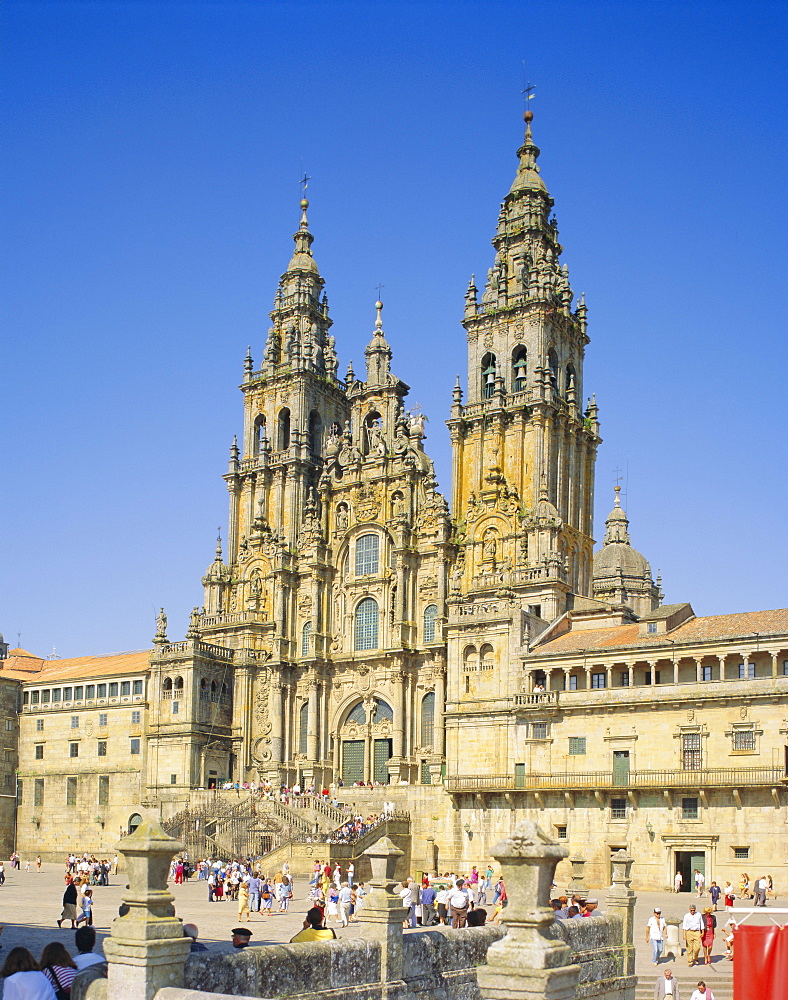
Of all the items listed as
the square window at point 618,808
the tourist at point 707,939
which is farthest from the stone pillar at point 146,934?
the square window at point 618,808

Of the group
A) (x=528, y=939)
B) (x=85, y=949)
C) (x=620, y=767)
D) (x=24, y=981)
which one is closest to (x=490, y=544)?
(x=620, y=767)

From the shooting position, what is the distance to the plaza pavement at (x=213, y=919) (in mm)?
25469

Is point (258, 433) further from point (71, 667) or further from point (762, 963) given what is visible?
point (762, 963)

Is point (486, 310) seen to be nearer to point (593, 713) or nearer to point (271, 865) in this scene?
point (593, 713)

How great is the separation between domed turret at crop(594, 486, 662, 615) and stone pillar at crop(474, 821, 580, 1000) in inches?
2617

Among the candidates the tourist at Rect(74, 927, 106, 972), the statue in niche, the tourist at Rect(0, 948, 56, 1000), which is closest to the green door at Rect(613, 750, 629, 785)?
the statue in niche

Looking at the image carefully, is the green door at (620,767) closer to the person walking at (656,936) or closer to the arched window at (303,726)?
the person walking at (656,936)

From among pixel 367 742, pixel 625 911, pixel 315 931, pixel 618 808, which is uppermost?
pixel 367 742

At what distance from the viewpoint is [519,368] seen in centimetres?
6444

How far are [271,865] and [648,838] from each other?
15.5m

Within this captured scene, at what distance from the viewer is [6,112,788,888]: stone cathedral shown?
4712 cm

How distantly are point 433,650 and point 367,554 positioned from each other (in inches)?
303

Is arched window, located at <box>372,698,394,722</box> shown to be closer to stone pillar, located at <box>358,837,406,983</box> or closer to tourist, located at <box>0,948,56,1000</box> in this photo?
stone pillar, located at <box>358,837,406,983</box>

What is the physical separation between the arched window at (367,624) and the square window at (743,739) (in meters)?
24.4
